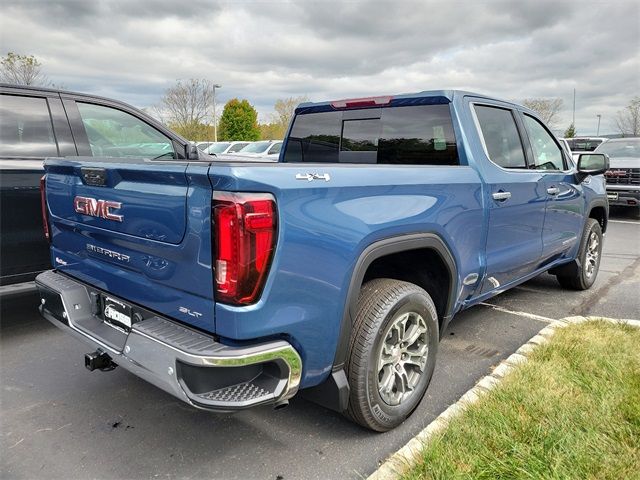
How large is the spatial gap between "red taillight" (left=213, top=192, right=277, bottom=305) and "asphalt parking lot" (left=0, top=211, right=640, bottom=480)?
3.40 feet

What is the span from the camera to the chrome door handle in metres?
3.33

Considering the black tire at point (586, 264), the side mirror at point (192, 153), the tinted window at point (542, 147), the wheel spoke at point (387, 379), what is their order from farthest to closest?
the black tire at point (586, 264), the side mirror at point (192, 153), the tinted window at point (542, 147), the wheel spoke at point (387, 379)

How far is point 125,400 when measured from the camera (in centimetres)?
309

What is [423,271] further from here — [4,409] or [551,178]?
[4,409]

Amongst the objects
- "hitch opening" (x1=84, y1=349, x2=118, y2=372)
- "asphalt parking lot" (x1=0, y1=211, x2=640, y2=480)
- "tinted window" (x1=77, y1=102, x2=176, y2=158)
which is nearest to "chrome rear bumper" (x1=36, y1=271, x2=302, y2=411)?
"hitch opening" (x1=84, y1=349, x2=118, y2=372)

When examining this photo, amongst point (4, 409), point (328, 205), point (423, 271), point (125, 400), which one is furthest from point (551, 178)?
point (4, 409)

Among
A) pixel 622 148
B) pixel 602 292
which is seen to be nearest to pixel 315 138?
pixel 602 292

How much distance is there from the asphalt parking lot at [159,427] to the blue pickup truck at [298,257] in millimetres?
285

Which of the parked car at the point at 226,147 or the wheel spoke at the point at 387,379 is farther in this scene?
the parked car at the point at 226,147

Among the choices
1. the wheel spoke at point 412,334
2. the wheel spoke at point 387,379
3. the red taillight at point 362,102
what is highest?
the red taillight at point 362,102

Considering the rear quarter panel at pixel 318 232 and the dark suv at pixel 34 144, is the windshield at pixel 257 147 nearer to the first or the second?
the dark suv at pixel 34 144

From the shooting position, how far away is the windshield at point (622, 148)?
39.9 feet

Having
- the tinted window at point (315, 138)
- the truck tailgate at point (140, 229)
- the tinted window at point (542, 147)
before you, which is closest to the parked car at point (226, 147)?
the tinted window at point (315, 138)

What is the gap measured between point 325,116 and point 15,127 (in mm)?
2523
